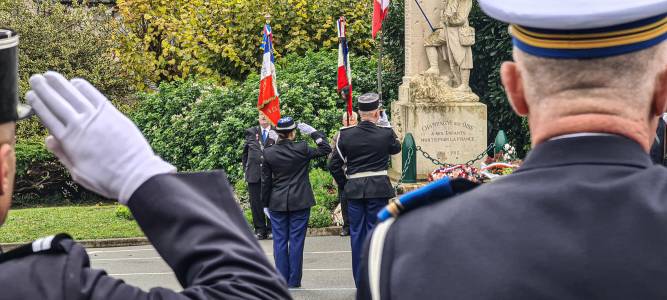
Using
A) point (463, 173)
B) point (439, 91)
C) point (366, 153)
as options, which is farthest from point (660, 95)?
point (439, 91)

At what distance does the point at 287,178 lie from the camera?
40.2ft

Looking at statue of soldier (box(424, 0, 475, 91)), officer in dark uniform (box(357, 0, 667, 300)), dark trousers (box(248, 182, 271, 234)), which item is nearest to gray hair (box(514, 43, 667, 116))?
officer in dark uniform (box(357, 0, 667, 300))

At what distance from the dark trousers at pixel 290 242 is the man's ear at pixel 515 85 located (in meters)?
9.65

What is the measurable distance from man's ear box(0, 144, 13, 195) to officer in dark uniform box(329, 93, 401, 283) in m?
9.98

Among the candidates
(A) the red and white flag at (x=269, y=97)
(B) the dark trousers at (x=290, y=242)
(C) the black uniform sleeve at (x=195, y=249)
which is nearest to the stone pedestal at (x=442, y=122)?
(A) the red and white flag at (x=269, y=97)

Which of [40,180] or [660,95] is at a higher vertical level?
[660,95]

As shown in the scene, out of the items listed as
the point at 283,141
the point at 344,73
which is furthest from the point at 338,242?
the point at 283,141

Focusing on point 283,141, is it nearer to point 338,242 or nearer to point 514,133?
point 338,242

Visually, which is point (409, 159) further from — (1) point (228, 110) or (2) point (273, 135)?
(1) point (228, 110)

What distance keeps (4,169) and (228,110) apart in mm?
20372

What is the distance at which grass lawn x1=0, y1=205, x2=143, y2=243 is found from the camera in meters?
17.4

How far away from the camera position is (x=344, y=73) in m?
15.3

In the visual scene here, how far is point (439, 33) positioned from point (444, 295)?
16.3 m

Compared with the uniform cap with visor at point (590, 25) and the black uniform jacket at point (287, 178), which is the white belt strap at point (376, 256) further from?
the black uniform jacket at point (287, 178)
